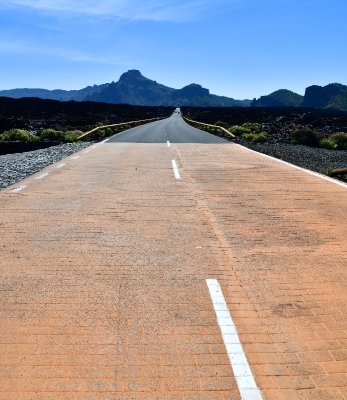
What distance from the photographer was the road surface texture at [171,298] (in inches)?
139

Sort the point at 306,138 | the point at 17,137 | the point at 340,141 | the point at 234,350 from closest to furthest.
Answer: the point at 234,350, the point at 340,141, the point at 306,138, the point at 17,137

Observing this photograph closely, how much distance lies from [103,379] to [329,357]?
6.39 feet

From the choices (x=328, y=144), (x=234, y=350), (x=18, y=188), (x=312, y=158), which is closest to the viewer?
(x=234, y=350)

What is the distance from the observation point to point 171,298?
16.1 feet

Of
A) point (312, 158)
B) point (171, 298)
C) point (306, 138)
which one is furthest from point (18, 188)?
point (306, 138)

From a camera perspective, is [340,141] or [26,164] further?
[340,141]

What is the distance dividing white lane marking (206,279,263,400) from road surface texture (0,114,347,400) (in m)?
0.01

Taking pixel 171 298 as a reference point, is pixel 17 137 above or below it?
below

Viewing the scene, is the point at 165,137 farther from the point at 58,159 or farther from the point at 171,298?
the point at 171,298

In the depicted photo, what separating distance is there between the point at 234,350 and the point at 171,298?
116 centimetres

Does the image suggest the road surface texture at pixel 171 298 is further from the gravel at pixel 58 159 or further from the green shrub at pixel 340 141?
the green shrub at pixel 340 141

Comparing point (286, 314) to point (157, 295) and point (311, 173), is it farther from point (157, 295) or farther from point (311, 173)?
point (311, 173)

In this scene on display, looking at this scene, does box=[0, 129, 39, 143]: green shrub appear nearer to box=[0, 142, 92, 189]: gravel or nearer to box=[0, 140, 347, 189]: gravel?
box=[0, 140, 347, 189]: gravel

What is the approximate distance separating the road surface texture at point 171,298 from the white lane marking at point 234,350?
14 millimetres
